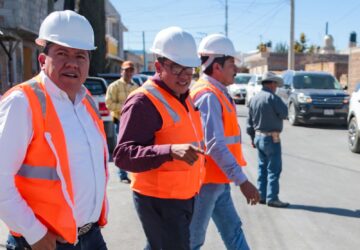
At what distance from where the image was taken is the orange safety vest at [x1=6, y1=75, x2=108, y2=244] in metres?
2.07

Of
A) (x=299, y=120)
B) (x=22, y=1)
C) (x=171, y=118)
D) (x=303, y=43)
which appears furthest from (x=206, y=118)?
(x=303, y=43)

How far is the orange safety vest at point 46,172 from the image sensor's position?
2.07 metres

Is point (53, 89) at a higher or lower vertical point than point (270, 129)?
higher

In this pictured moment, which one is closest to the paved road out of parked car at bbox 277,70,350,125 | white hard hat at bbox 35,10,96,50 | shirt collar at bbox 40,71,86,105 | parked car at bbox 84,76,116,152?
parked car at bbox 84,76,116,152

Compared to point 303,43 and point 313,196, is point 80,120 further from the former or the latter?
point 303,43

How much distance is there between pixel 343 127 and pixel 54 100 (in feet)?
47.9

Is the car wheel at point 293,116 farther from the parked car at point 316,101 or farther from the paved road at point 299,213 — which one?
the paved road at point 299,213

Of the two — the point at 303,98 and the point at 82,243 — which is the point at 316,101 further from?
the point at 82,243

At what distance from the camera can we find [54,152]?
2.09 m

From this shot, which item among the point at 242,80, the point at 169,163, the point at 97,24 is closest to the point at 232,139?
the point at 169,163

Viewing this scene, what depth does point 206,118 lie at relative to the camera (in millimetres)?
3393

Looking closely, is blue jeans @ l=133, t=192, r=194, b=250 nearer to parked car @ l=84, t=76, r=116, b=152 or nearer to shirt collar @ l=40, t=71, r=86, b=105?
shirt collar @ l=40, t=71, r=86, b=105

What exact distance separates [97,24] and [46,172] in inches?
736

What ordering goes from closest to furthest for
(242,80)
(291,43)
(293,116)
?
(293,116), (242,80), (291,43)
